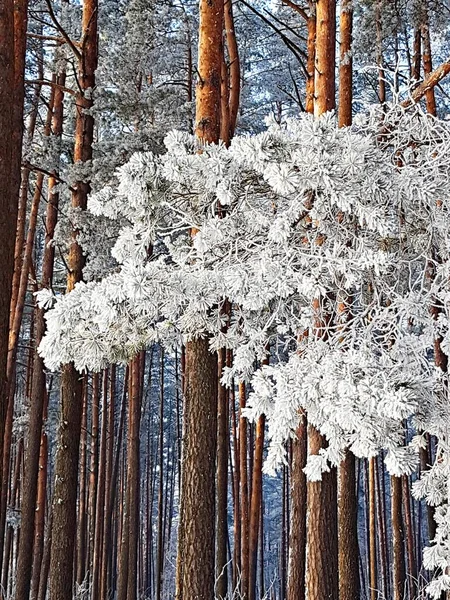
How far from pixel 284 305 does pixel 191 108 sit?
19.7ft

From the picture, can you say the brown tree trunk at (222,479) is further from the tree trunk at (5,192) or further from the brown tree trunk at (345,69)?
the tree trunk at (5,192)

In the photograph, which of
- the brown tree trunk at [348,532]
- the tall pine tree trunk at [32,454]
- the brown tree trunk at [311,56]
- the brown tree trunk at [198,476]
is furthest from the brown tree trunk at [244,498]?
the brown tree trunk at [198,476]

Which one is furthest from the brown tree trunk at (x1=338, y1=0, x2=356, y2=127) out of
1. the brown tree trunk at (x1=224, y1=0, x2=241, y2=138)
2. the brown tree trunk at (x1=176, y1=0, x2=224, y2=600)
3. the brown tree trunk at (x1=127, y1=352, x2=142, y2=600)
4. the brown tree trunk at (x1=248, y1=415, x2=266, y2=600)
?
the brown tree trunk at (x1=127, y1=352, x2=142, y2=600)

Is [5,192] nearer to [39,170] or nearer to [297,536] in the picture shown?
[39,170]

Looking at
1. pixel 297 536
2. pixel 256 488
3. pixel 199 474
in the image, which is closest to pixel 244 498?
pixel 256 488

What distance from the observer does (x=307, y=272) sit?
4469mm

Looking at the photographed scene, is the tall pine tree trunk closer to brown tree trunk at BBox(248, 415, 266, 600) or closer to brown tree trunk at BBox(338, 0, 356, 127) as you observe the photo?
brown tree trunk at BBox(248, 415, 266, 600)

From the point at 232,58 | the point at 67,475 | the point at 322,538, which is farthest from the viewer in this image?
the point at 232,58

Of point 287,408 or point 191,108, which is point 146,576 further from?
point 287,408

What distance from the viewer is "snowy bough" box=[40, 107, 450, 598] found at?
4.09 metres

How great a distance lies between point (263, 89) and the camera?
15.9 meters

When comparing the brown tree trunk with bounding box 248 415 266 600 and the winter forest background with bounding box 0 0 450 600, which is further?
the brown tree trunk with bounding box 248 415 266 600

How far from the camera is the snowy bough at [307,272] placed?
4.09 m

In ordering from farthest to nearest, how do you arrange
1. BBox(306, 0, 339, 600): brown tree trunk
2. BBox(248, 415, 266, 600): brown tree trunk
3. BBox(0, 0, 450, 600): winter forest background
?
1. BBox(248, 415, 266, 600): brown tree trunk
2. BBox(306, 0, 339, 600): brown tree trunk
3. BBox(0, 0, 450, 600): winter forest background
